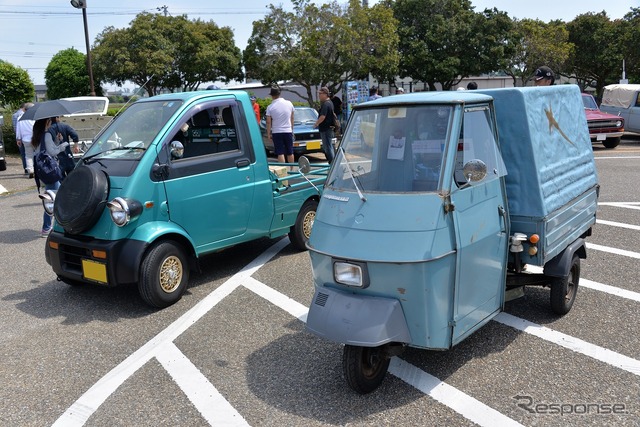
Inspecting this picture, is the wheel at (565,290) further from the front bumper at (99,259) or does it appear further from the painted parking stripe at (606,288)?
the front bumper at (99,259)

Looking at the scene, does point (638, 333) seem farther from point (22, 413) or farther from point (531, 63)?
point (531, 63)

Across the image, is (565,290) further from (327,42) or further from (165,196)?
(327,42)

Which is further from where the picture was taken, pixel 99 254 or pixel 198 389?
pixel 99 254

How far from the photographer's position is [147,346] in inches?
189

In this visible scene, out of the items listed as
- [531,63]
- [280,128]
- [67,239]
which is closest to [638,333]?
[67,239]

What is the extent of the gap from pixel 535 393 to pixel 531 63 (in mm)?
42592

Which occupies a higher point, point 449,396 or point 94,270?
point 94,270

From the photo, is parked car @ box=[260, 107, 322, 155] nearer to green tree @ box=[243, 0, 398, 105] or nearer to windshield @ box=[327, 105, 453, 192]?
windshield @ box=[327, 105, 453, 192]

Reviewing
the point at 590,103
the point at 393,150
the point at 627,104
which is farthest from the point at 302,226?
the point at 627,104

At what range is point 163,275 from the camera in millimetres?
5562

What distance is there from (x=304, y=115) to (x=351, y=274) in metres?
13.7

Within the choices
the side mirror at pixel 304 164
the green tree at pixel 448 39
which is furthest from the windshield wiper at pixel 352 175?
the green tree at pixel 448 39

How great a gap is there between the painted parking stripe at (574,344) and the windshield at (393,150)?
74.0 inches

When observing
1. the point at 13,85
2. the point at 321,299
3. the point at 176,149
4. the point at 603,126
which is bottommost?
the point at 321,299
